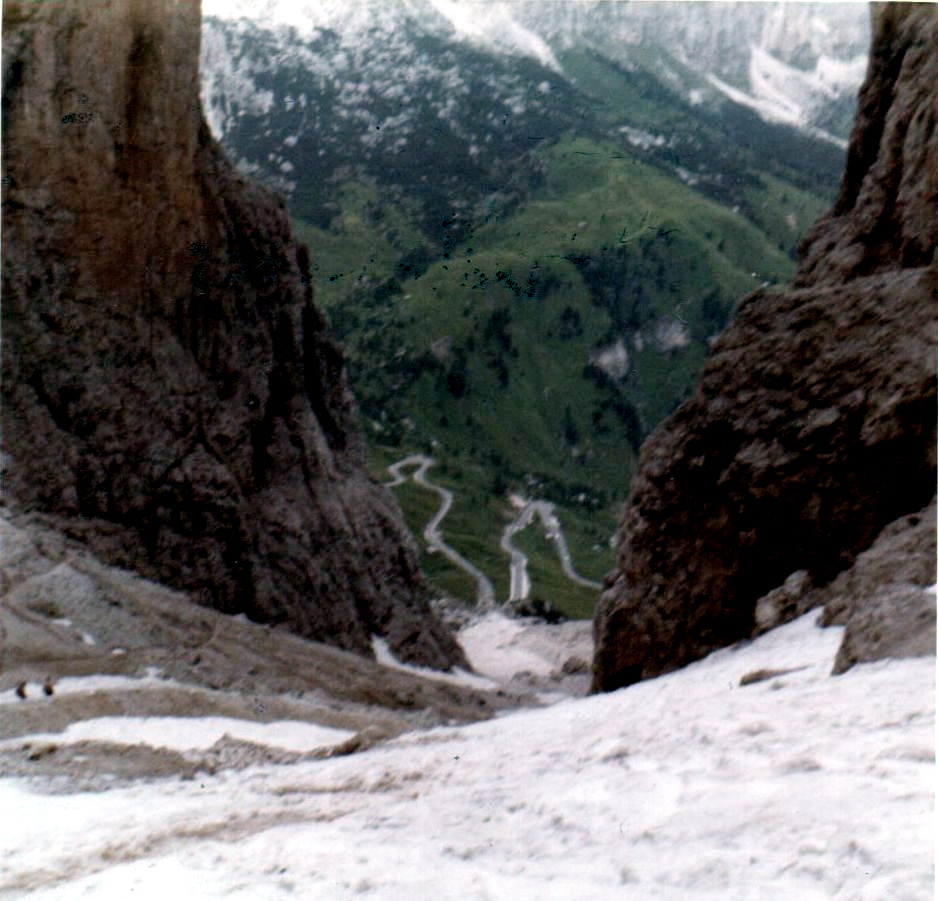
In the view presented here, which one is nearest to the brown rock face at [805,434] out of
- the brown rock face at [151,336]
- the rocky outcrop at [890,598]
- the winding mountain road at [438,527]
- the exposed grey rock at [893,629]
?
the rocky outcrop at [890,598]

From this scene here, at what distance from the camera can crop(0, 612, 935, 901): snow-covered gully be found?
29.0 feet

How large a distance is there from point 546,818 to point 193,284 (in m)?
39.4

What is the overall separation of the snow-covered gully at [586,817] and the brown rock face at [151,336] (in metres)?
27.1

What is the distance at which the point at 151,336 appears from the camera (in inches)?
1750

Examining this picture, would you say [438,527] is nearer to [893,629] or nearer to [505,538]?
[505,538]

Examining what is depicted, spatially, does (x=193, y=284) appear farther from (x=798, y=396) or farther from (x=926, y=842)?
(x=926, y=842)

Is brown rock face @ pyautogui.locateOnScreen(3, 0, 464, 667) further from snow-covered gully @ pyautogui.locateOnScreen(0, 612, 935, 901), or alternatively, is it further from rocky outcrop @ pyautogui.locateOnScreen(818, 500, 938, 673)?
rocky outcrop @ pyautogui.locateOnScreen(818, 500, 938, 673)

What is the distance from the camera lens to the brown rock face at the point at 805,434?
23094 mm

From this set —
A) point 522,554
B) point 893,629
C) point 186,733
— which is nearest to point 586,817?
point 893,629

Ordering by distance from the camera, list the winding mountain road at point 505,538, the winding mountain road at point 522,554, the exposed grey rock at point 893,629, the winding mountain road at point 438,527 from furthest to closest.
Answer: the winding mountain road at point 522,554 < the winding mountain road at point 505,538 < the winding mountain road at point 438,527 < the exposed grey rock at point 893,629

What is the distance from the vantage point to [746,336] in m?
28.3

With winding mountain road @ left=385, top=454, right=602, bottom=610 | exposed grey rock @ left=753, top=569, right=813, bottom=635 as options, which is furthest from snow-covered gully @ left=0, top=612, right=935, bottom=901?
winding mountain road @ left=385, top=454, right=602, bottom=610

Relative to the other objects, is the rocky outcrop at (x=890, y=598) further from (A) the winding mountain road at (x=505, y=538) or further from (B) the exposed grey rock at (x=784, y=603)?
(A) the winding mountain road at (x=505, y=538)

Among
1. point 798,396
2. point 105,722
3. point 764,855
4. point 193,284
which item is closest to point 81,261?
point 193,284
